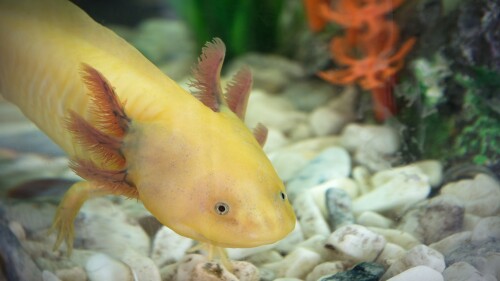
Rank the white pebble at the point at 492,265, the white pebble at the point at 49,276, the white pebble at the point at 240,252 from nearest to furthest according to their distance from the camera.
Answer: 1. the white pebble at the point at 492,265
2. the white pebble at the point at 49,276
3. the white pebble at the point at 240,252

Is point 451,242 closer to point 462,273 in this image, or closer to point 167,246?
point 462,273

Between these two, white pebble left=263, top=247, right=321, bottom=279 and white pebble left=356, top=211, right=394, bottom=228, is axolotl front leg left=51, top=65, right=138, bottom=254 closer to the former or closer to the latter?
white pebble left=263, top=247, right=321, bottom=279

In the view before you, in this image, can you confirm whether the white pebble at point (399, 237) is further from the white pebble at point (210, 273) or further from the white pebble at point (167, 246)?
the white pebble at point (167, 246)

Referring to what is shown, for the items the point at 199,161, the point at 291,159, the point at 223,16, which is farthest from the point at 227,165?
the point at 223,16

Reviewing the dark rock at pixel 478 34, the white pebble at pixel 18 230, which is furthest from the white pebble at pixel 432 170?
the white pebble at pixel 18 230

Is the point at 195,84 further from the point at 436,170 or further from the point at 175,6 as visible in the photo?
the point at 175,6

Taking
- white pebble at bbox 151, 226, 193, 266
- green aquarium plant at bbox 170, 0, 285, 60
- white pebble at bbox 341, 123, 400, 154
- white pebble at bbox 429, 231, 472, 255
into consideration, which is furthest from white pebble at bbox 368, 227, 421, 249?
green aquarium plant at bbox 170, 0, 285, 60

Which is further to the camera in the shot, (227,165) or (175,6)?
(175,6)
